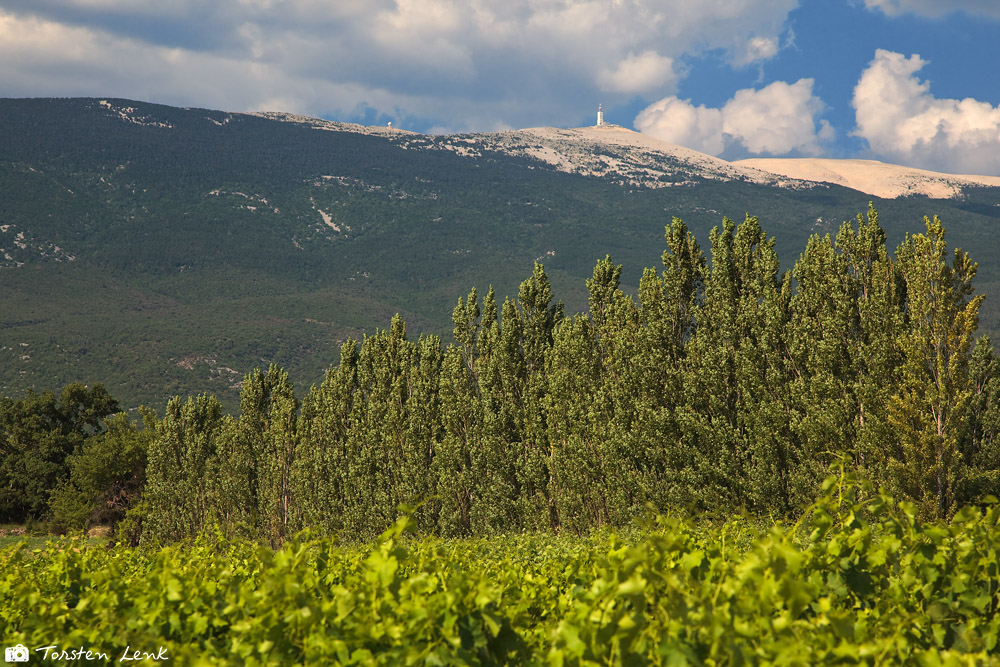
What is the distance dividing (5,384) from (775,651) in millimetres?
137537

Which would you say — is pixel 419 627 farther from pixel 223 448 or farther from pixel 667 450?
pixel 223 448

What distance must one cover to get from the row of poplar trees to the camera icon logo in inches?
434

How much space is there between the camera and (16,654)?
3.58m

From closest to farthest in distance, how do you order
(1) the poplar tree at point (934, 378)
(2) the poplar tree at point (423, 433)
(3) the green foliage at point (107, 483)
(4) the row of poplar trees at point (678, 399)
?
(1) the poplar tree at point (934, 378) < (4) the row of poplar trees at point (678, 399) < (2) the poplar tree at point (423, 433) < (3) the green foliage at point (107, 483)

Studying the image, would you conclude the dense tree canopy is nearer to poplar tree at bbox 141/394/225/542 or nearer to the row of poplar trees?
the row of poplar trees

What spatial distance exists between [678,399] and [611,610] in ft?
58.7

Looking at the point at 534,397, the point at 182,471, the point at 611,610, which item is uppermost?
the point at 611,610

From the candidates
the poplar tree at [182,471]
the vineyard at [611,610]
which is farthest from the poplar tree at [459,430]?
the vineyard at [611,610]

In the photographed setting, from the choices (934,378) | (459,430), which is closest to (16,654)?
(934,378)

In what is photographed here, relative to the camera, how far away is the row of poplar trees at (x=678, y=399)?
16.5 m

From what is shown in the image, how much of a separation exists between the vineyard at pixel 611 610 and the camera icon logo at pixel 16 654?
0.12m

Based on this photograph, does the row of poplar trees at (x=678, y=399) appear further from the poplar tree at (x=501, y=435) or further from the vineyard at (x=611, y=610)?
the vineyard at (x=611, y=610)

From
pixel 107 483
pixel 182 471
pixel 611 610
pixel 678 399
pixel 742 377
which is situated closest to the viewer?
pixel 611 610

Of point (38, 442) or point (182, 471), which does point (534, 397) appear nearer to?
→ point (182, 471)
